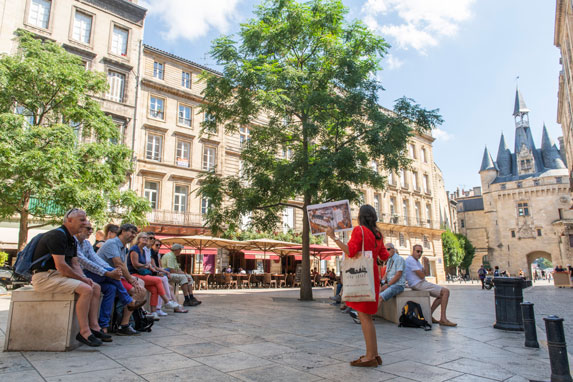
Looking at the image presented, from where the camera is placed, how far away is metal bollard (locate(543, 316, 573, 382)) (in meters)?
3.21

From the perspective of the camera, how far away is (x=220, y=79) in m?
12.6

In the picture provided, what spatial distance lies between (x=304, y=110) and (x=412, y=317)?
7.09m

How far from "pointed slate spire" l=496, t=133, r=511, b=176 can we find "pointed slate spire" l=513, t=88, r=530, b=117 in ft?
15.2

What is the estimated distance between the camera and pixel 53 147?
13555 millimetres

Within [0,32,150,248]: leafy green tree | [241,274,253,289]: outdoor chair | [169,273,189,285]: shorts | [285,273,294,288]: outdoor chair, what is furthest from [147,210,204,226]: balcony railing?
[169,273,189,285]: shorts

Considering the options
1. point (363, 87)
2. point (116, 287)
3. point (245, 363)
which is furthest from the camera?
point (363, 87)

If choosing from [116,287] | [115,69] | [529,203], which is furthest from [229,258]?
[529,203]

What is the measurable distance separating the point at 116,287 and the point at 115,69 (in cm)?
2216

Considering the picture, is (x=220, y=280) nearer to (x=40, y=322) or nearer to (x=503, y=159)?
(x=40, y=322)

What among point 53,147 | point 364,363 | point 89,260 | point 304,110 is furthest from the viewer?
point 53,147

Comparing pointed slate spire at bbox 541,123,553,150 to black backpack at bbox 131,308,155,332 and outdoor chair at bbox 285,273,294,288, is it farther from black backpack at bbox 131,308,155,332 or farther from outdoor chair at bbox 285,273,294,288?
black backpack at bbox 131,308,155,332

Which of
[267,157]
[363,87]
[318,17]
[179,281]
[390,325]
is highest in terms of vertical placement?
[318,17]

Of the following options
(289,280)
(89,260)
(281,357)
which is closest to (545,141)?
(289,280)

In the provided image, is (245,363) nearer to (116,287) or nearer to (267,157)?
(116,287)
